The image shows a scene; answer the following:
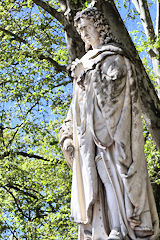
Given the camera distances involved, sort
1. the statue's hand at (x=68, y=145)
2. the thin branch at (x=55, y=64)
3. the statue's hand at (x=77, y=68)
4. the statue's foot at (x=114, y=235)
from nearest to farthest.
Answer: the statue's foot at (x=114, y=235) < the statue's hand at (x=68, y=145) < the statue's hand at (x=77, y=68) < the thin branch at (x=55, y=64)

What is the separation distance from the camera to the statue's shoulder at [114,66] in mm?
5914

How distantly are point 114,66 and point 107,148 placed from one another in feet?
3.02

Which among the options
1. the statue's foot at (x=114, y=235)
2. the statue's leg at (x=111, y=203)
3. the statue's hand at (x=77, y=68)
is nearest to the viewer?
the statue's foot at (x=114, y=235)

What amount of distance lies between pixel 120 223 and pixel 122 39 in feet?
17.4

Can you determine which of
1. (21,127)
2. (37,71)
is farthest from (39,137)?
(37,71)

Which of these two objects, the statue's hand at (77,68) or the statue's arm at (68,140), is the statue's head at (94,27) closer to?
the statue's hand at (77,68)

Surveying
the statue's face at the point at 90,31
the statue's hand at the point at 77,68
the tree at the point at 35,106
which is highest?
the tree at the point at 35,106

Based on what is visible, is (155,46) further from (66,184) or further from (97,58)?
(97,58)

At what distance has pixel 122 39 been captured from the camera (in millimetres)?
10102

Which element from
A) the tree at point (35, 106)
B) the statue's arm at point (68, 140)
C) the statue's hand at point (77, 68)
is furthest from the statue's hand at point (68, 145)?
the tree at point (35, 106)

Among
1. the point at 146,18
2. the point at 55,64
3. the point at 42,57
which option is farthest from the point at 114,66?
the point at 42,57

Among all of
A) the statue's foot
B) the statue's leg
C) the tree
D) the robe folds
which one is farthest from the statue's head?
the tree

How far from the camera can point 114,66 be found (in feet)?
19.6

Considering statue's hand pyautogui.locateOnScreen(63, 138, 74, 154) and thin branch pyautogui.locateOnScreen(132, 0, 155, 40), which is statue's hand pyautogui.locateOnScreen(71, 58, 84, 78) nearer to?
statue's hand pyautogui.locateOnScreen(63, 138, 74, 154)
